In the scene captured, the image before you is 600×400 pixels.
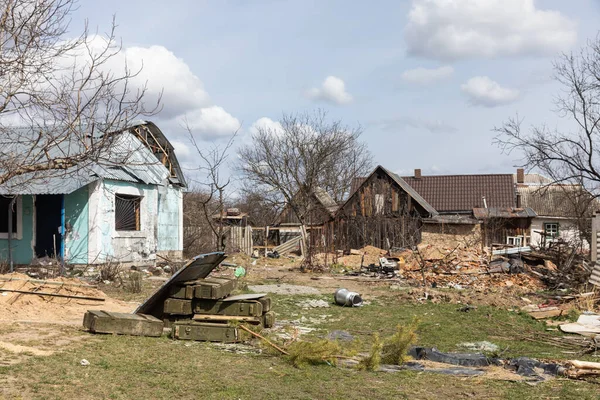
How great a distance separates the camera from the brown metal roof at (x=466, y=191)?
4706cm

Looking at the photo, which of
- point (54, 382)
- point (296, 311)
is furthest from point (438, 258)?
point (54, 382)

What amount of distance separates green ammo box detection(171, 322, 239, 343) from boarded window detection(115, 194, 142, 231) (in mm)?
11881

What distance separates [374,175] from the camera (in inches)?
1567

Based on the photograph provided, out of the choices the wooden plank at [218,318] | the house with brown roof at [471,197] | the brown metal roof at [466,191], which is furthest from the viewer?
the brown metal roof at [466,191]

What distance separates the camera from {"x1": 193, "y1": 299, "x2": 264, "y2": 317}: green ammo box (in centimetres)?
978

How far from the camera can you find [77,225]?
62.7ft

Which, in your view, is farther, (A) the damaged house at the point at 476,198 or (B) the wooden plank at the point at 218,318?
(A) the damaged house at the point at 476,198

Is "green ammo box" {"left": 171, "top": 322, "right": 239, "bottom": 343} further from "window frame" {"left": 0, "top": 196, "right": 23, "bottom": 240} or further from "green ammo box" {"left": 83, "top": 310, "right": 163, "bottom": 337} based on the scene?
"window frame" {"left": 0, "top": 196, "right": 23, "bottom": 240}

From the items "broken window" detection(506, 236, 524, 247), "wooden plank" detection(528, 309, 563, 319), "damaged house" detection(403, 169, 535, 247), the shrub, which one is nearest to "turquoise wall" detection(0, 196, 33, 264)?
the shrub

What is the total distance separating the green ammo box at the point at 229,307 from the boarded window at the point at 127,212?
11465mm

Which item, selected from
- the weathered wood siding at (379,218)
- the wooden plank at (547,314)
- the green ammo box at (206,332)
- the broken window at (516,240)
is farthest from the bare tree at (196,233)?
the broken window at (516,240)

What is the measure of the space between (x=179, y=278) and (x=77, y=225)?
10672 millimetres

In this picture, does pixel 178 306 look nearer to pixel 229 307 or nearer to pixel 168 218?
pixel 229 307

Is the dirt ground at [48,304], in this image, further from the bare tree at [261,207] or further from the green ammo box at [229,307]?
the bare tree at [261,207]
